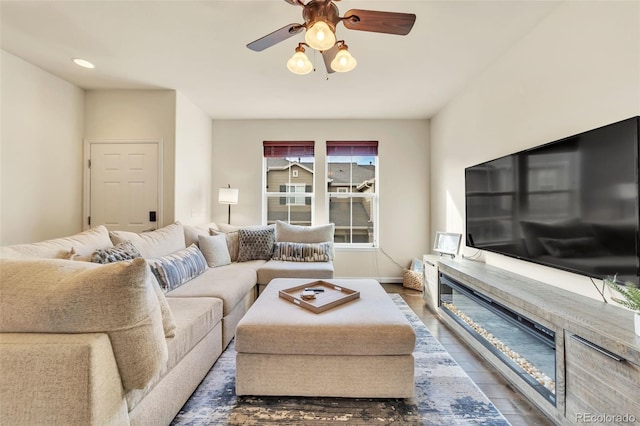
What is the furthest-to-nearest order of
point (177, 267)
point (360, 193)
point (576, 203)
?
1. point (360, 193)
2. point (177, 267)
3. point (576, 203)

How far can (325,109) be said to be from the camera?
378 centimetres

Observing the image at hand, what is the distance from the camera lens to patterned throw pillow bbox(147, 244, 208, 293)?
2089 mm

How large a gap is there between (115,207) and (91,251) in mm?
1751

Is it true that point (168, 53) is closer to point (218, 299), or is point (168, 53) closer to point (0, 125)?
point (0, 125)

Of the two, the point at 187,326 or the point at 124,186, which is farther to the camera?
the point at 124,186

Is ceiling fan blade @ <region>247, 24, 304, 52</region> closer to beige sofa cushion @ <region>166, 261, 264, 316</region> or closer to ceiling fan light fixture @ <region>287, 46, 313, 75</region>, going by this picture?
ceiling fan light fixture @ <region>287, 46, 313, 75</region>

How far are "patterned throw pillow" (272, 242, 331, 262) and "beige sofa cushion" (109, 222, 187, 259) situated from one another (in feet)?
3.74

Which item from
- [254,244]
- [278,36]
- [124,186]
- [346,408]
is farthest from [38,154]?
[346,408]

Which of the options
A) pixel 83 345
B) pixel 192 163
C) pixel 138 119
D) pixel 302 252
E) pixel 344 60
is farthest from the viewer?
pixel 192 163

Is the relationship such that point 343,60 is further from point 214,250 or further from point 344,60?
point 214,250

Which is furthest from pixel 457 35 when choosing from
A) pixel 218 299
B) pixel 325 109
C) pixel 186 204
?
pixel 186 204

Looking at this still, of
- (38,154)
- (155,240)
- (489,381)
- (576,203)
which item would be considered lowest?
(489,381)

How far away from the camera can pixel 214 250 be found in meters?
3.10

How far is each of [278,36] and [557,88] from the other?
6.37ft
